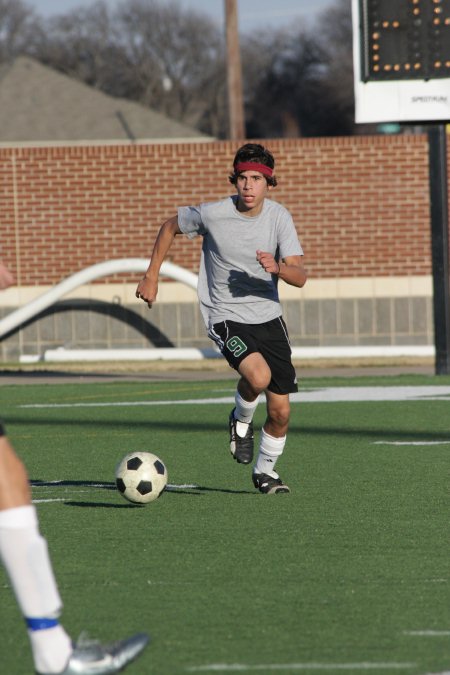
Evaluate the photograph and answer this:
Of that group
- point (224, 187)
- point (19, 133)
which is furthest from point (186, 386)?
point (19, 133)

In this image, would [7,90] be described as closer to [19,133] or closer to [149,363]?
[19,133]

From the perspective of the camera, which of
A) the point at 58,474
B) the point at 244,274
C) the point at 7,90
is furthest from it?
the point at 7,90

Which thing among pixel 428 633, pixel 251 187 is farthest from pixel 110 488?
pixel 428 633

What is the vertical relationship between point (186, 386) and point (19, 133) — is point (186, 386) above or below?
below

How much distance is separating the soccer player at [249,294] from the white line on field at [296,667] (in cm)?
419

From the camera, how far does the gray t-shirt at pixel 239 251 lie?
9258 mm

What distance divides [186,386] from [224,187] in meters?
7.20

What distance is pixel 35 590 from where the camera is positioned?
4.64m

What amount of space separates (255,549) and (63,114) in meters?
40.1

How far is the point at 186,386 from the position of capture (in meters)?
19.2

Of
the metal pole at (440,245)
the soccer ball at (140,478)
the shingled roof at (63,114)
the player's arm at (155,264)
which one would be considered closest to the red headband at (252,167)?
the player's arm at (155,264)

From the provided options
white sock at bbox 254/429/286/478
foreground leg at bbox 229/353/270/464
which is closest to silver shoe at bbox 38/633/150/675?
foreground leg at bbox 229/353/270/464

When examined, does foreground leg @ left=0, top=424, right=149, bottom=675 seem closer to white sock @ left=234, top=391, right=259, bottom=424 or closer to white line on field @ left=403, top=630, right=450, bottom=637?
white line on field @ left=403, top=630, right=450, bottom=637

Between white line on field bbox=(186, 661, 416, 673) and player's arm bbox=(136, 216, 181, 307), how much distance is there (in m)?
4.15
